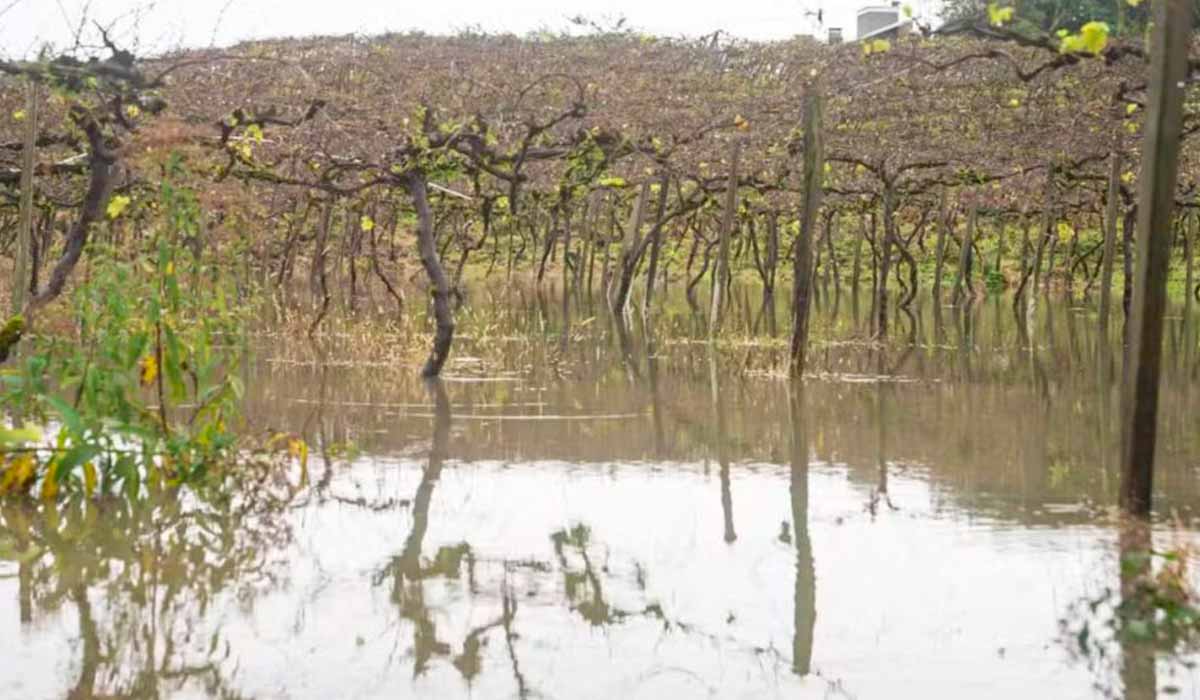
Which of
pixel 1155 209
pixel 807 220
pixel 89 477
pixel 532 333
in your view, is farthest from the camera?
pixel 532 333

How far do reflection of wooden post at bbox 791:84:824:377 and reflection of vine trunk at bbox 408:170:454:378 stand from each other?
3.17 m

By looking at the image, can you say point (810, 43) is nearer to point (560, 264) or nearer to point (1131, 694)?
point (1131, 694)

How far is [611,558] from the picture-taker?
23.2 ft

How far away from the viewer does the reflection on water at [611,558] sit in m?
5.21

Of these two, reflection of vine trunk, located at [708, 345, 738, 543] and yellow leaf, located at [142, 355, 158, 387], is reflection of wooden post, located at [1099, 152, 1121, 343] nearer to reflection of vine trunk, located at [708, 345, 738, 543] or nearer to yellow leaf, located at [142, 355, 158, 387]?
reflection of vine trunk, located at [708, 345, 738, 543]

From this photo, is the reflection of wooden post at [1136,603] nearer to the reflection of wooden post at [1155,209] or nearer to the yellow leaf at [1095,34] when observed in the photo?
the reflection of wooden post at [1155,209]

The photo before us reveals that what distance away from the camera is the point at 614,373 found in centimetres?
1612

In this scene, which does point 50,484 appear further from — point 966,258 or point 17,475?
point 966,258

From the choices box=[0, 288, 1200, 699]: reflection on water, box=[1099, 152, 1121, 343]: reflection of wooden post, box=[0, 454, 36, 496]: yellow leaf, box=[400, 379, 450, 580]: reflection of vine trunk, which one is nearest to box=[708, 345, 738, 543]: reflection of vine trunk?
box=[0, 288, 1200, 699]: reflection on water

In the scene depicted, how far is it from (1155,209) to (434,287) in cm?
890

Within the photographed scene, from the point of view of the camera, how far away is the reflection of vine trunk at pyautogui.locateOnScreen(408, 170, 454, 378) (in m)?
15.0

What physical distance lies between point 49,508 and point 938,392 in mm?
8638

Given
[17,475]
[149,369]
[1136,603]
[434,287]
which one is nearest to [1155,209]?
[1136,603]

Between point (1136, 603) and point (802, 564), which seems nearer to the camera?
point (1136, 603)
